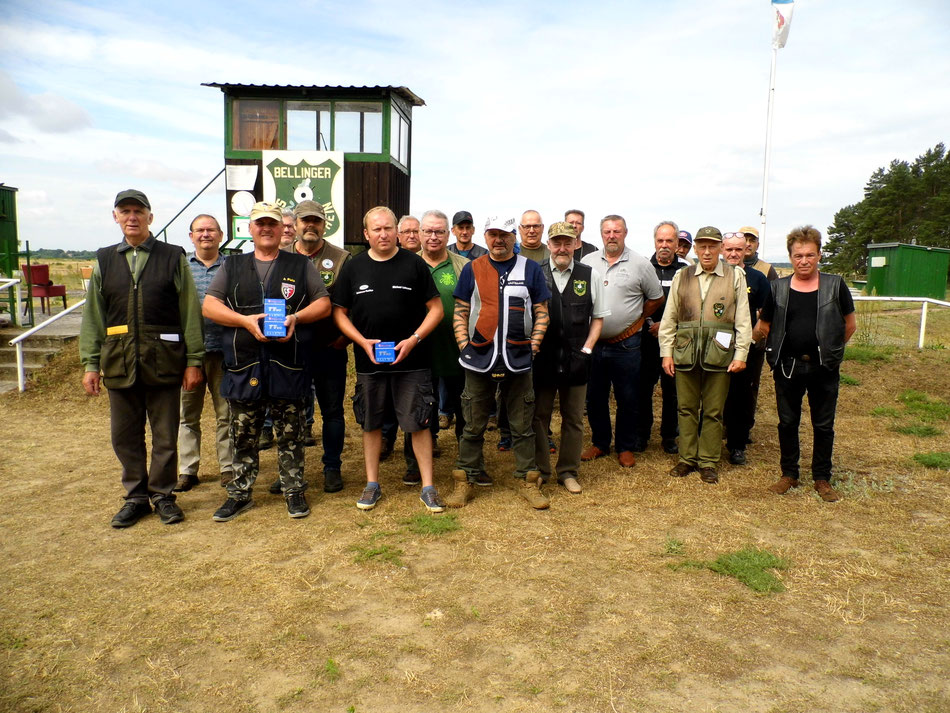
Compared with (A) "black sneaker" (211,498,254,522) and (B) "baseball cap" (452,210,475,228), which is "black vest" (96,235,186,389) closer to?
(A) "black sneaker" (211,498,254,522)

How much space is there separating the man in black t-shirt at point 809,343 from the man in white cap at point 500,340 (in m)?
1.89

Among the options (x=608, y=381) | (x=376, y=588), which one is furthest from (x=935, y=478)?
(x=376, y=588)

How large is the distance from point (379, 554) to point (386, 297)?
1.69 meters

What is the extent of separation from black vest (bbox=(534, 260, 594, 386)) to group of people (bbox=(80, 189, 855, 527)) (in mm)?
12

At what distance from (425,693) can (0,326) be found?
1106 cm

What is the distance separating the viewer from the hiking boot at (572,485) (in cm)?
512

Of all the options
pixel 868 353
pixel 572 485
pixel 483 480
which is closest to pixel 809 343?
pixel 572 485

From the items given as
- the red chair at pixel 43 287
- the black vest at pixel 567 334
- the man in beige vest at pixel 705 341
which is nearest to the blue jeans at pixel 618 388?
the man in beige vest at pixel 705 341

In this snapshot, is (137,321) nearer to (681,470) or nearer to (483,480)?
(483,480)

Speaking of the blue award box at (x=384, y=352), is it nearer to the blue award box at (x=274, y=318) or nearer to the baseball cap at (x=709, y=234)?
the blue award box at (x=274, y=318)

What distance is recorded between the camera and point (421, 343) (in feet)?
15.4

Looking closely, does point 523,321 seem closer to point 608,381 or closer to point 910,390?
point 608,381

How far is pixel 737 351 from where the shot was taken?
5367 millimetres

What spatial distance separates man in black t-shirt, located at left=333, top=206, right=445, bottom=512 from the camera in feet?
14.8
